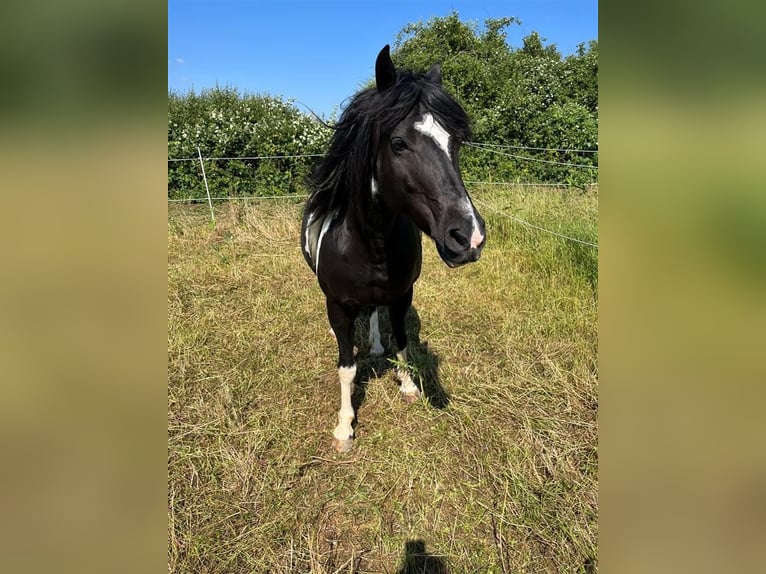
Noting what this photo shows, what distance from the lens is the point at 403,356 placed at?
313 centimetres

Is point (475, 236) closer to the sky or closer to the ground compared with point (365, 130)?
closer to the ground

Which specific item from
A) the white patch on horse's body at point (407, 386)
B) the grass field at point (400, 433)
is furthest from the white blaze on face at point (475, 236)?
the white patch on horse's body at point (407, 386)

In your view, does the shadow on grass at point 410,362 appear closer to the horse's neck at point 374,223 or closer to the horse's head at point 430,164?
the horse's neck at point 374,223

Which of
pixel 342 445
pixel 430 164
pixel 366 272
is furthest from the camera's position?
pixel 342 445

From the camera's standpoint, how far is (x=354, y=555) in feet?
6.82

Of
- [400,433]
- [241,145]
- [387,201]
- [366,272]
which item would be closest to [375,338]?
[400,433]

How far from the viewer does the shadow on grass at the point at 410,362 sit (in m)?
3.19

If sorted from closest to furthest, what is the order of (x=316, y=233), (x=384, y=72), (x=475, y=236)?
(x=475, y=236) → (x=384, y=72) → (x=316, y=233)

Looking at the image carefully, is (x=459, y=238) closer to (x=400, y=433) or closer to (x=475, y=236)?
(x=475, y=236)

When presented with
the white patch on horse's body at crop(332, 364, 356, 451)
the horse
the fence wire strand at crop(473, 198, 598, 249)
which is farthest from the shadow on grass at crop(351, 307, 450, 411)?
the fence wire strand at crop(473, 198, 598, 249)

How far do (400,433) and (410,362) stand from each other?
27.0 inches

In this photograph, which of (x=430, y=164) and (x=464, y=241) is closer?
(x=464, y=241)
